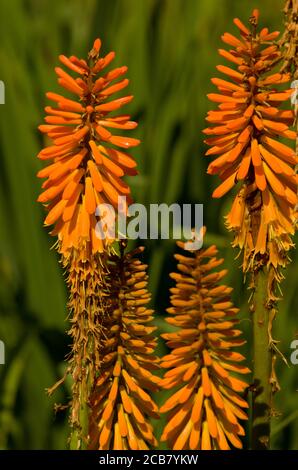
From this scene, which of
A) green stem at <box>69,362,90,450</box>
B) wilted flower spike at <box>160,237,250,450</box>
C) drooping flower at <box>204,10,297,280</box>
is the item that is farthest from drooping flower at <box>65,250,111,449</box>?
drooping flower at <box>204,10,297,280</box>

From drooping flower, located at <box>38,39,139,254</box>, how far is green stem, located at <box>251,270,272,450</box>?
0.77 ft

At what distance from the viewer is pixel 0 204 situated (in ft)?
10.9

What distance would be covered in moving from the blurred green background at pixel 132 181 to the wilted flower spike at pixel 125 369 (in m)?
1.21

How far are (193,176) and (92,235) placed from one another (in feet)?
6.76

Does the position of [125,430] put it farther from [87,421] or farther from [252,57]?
[252,57]

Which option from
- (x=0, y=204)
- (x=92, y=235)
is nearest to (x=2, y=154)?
(x=0, y=204)

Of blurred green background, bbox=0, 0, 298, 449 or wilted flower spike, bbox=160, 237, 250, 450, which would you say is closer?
wilted flower spike, bbox=160, 237, 250, 450

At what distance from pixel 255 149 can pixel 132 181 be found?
1.77 meters

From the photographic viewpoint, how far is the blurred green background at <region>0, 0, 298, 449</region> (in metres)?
2.79

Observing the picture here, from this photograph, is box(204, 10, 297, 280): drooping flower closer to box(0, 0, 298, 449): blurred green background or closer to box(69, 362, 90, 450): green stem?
box(69, 362, 90, 450): green stem

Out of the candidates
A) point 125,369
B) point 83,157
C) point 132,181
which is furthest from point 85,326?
point 132,181

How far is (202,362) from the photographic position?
1196mm

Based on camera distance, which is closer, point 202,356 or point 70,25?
point 202,356

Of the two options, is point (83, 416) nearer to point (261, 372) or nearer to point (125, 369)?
point (125, 369)
